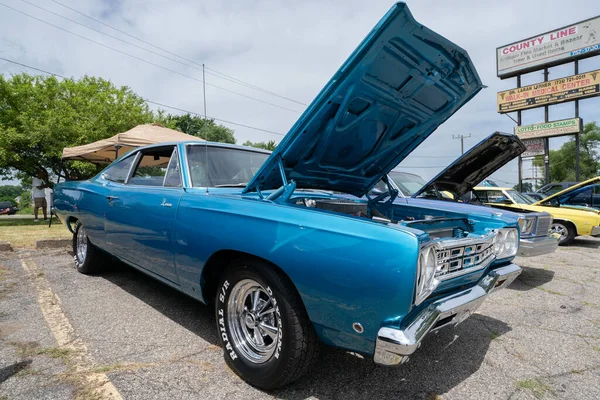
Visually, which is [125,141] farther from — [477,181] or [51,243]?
[477,181]

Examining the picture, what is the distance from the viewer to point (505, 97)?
25266 millimetres

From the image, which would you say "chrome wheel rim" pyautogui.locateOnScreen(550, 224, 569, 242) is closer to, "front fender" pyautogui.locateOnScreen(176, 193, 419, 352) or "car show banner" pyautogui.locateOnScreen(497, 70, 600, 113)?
"front fender" pyautogui.locateOnScreen(176, 193, 419, 352)

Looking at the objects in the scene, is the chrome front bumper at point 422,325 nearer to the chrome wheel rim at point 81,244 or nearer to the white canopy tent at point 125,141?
the chrome wheel rim at point 81,244

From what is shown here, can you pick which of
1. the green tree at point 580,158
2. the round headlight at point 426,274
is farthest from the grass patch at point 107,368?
the green tree at point 580,158

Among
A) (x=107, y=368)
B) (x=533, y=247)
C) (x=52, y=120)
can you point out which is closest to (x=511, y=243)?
(x=533, y=247)

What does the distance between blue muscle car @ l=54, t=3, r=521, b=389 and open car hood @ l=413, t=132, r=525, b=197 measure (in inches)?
106

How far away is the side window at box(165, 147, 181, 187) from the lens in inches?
115

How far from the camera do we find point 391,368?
2.40 meters

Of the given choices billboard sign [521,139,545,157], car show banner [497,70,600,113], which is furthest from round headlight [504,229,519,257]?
billboard sign [521,139,545,157]

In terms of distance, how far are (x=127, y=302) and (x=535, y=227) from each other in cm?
511

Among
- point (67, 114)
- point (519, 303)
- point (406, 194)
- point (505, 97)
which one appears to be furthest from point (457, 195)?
point (505, 97)

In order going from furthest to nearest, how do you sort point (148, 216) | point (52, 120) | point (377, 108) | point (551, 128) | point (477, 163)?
point (551, 128) → point (52, 120) → point (477, 163) → point (148, 216) → point (377, 108)

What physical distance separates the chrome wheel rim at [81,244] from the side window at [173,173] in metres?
2.22

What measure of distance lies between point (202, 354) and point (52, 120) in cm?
1478
